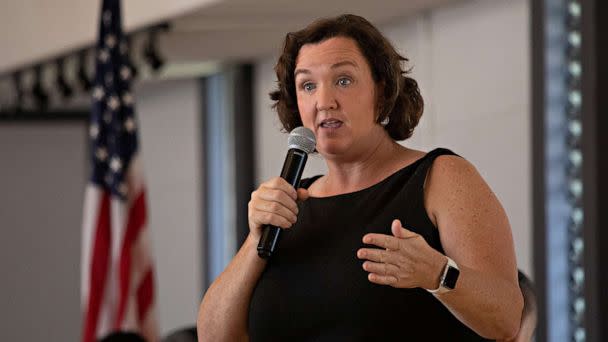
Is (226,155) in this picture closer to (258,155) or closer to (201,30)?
(258,155)

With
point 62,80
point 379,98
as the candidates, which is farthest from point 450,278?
point 62,80

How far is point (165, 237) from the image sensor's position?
8.68 m

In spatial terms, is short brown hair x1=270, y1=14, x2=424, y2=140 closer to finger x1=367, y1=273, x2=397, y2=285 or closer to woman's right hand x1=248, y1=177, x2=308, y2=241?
woman's right hand x1=248, y1=177, x2=308, y2=241

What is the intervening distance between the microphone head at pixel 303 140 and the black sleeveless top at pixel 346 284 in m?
0.12

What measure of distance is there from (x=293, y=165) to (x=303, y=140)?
48 mm

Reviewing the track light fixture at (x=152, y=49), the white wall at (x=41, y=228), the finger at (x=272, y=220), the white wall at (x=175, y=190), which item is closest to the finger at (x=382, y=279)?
the finger at (x=272, y=220)

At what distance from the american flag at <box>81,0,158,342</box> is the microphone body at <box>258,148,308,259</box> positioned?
342 cm

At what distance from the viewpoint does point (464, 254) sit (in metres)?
2.08

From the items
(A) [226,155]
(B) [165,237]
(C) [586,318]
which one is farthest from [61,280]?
(C) [586,318]

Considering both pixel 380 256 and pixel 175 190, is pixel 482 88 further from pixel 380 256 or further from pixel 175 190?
pixel 175 190

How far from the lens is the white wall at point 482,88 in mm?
4934

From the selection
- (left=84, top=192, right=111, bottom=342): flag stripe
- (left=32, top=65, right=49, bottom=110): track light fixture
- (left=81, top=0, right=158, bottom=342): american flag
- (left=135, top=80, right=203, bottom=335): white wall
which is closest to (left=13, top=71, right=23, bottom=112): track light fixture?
(left=32, top=65, right=49, bottom=110): track light fixture

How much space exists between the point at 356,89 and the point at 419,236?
37cm

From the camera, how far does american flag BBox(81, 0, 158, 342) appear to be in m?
5.57
